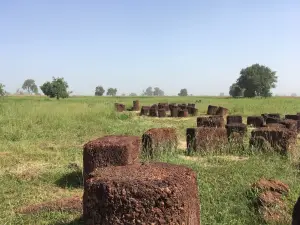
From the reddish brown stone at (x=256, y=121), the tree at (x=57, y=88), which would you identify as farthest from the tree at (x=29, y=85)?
the reddish brown stone at (x=256, y=121)

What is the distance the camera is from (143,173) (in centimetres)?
296

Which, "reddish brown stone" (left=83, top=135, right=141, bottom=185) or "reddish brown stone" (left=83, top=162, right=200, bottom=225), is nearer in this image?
"reddish brown stone" (left=83, top=162, right=200, bottom=225)

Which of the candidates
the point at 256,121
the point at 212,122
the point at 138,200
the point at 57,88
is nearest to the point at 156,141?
the point at 212,122

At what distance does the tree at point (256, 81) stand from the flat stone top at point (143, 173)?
214 ft

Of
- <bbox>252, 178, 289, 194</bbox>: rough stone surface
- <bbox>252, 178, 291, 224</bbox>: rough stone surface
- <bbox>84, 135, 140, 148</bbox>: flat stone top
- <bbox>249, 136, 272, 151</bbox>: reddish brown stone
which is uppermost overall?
<bbox>84, 135, 140, 148</bbox>: flat stone top

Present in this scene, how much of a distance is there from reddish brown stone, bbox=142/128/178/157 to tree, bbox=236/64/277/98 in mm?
60941

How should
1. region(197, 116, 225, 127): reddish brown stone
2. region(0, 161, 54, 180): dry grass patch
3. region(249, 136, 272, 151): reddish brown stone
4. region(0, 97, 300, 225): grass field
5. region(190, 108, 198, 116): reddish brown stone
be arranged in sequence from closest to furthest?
1. region(0, 97, 300, 225): grass field
2. region(0, 161, 54, 180): dry grass patch
3. region(249, 136, 272, 151): reddish brown stone
4. region(197, 116, 225, 127): reddish brown stone
5. region(190, 108, 198, 116): reddish brown stone

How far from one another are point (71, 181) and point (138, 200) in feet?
10.9

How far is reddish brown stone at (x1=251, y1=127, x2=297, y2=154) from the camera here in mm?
7198

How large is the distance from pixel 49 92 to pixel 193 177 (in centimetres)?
5014

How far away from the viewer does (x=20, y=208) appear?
4449mm

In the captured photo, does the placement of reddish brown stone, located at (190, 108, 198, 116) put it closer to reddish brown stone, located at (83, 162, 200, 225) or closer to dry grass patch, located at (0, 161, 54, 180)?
dry grass patch, located at (0, 161, 54, 180)

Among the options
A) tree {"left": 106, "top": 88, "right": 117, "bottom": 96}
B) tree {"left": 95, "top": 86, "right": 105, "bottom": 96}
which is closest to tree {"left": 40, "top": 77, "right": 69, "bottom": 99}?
tree {"left": 95, "top": 86, "right": 105, "bottom": 96}

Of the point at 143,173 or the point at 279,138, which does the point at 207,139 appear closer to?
the point at 279,138
